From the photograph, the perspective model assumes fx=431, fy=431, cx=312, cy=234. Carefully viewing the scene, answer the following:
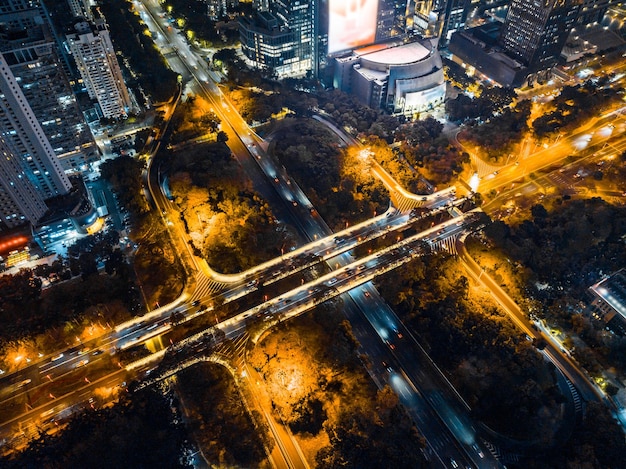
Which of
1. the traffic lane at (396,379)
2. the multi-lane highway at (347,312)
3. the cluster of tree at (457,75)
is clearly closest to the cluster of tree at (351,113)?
the multi-lane highway at (347,312)

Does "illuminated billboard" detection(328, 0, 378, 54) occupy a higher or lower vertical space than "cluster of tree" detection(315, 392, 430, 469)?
higher

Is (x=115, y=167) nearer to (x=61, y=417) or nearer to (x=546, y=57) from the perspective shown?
(x=61, y=417)

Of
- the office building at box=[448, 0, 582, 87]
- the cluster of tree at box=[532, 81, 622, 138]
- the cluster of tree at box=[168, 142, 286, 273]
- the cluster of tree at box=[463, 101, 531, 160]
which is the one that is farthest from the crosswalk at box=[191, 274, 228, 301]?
the office building at box=[448, 0, 582, 87]

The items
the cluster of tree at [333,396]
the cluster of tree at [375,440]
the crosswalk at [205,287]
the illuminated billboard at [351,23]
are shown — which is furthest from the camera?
the illuminated billboard at [351,23]

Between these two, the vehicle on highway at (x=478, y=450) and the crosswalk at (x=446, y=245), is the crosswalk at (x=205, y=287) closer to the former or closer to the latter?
the crosswalk at (x=446, y=245)

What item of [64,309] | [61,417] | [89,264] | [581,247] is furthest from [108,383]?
[581,247]

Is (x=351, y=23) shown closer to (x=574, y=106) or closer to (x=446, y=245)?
(x=574, y=106)

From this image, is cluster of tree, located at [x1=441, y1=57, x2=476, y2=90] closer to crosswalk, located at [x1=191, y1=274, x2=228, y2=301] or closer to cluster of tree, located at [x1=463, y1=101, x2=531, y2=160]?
cluster of tree, located at [x1=463, y1=101, x2=531, y2=160]
